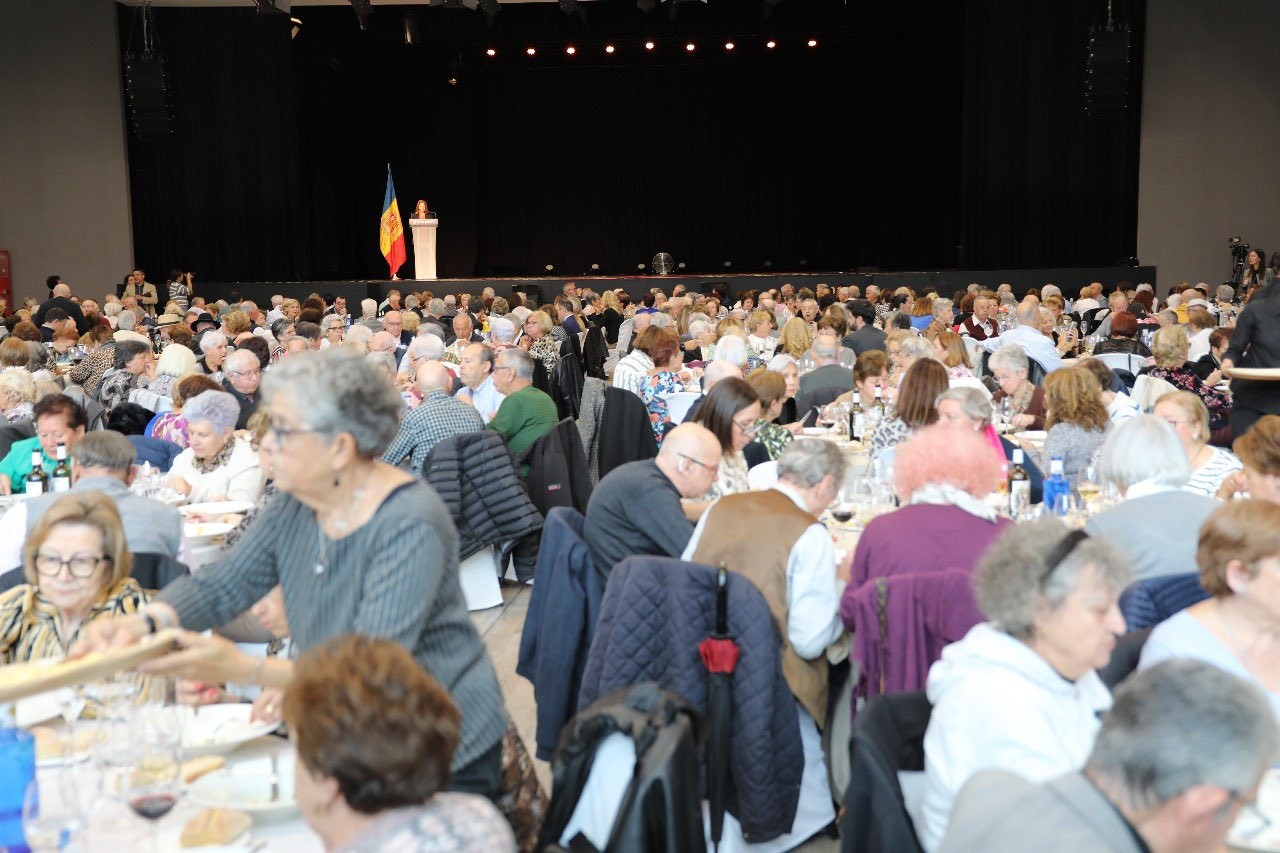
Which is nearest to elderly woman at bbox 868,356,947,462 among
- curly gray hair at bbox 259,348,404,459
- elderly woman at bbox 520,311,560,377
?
curly gray hair at bbox 259,348,404,459

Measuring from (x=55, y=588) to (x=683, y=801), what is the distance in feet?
5.11

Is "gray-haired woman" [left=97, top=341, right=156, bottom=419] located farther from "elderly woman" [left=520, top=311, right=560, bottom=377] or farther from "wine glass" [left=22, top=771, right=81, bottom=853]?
"wine glass" [left=22, top=771, right=81, bottom=853]

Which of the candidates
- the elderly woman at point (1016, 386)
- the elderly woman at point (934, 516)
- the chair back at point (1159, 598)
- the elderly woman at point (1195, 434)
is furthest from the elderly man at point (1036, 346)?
the chair back at point (1159, 598)

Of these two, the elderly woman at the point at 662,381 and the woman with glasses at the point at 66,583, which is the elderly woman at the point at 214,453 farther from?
the elderly woman at the point at 662,381

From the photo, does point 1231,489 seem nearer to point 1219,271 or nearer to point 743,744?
point 743,744

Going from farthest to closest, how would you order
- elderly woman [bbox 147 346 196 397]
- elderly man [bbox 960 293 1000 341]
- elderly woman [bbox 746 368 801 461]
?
1. elderly man [bbox 960 293 1000 341]
2. elderly woman [bbox 147 346 196 397]
3. elderly woman [bbox 746 368 801 461]

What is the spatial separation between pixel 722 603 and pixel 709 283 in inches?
670

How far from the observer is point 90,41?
69.2 ft

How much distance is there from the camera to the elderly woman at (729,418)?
190 inches

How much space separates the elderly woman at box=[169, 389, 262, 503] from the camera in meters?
5.47

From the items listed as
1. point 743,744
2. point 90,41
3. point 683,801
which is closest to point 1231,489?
point 743,744

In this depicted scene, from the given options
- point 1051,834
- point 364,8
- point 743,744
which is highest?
point 364,8

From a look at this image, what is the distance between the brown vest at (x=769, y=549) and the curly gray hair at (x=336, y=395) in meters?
1.48

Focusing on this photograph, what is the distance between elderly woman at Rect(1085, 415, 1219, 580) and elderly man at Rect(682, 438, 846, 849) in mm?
711
